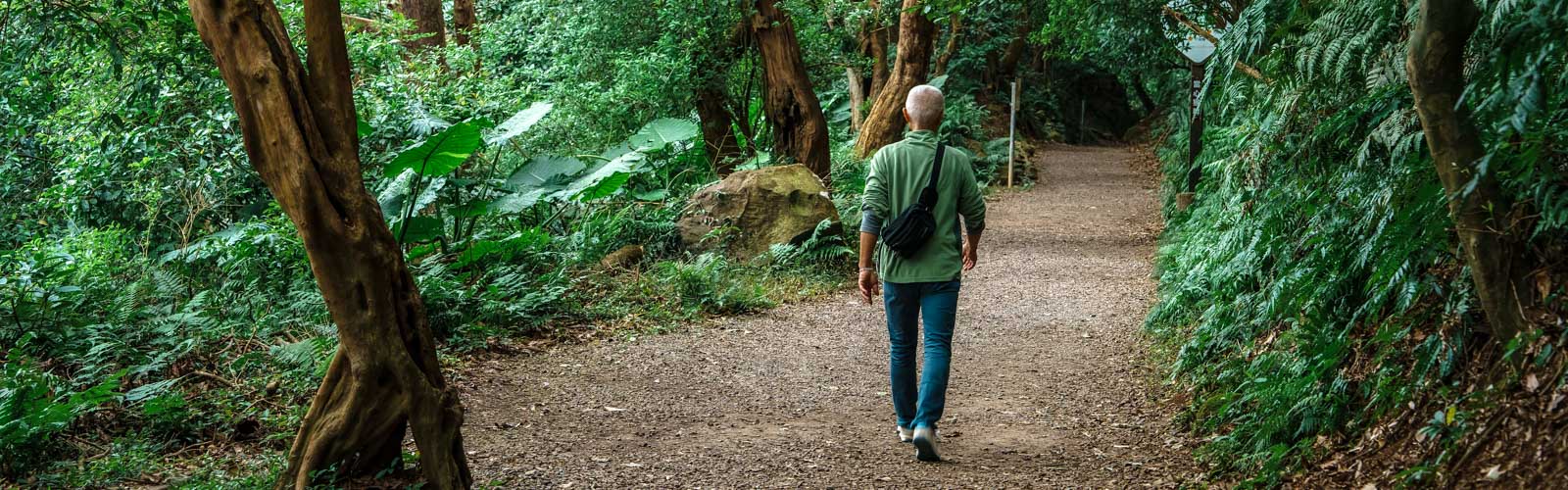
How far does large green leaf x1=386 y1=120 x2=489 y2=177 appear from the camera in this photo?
28.1 ft

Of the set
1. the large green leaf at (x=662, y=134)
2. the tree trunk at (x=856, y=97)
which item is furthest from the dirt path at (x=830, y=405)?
the tree trunk at (x=856, y=97)

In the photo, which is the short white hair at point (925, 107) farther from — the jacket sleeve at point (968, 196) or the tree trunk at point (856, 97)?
the tree trunk at point (856, 97)

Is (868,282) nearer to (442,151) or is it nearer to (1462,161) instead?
(1462,161)

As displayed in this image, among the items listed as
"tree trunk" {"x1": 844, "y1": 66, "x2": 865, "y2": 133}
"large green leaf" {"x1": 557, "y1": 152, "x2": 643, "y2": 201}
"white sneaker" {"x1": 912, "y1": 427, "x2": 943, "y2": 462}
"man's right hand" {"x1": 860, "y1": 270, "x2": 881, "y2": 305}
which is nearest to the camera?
"white sneaker" {"x1": 912, "y1": 427, "x2": 943, "y2": 462}

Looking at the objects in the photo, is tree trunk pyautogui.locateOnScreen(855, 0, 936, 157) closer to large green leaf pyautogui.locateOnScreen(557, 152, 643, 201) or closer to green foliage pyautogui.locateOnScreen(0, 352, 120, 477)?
large green leaf pyautogui.locateOnScreen(557, 152, 643, 201)

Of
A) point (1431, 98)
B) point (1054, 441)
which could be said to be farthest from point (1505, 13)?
point (1054, 441)

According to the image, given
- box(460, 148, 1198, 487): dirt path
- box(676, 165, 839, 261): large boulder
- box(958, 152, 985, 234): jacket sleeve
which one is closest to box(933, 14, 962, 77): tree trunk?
box(676, 165, 839, 261): large boulder

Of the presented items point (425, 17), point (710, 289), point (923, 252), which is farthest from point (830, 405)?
point (425, 17)

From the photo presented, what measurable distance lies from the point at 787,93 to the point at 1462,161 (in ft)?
34.4

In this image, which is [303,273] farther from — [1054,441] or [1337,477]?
[1337,477]

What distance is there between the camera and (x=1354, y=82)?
5.47 m

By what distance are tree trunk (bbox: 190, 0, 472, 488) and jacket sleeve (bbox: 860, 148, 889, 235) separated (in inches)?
79.5

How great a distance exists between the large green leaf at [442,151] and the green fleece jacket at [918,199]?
424cm

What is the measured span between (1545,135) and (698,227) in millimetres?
8731
